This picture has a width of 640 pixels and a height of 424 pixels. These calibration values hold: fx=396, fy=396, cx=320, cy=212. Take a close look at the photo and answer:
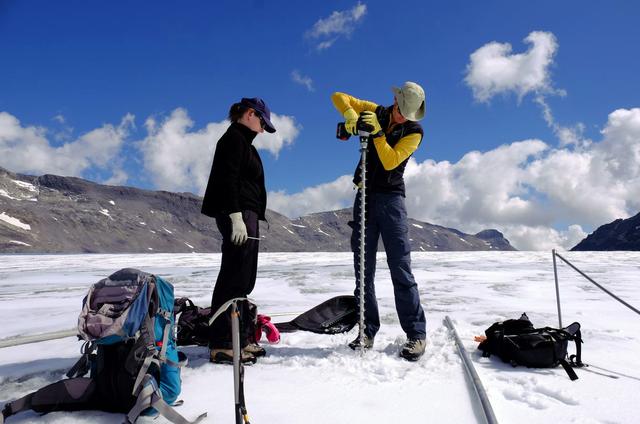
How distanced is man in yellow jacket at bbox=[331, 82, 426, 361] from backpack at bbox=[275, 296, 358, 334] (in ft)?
0.76

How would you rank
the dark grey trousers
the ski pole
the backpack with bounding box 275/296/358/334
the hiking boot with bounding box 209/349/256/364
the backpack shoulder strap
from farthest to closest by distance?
1. the backpack with bounding box 275/296/358/334
2. the dark grey trousers
3. the hiking boot with bounding box 209/349/256/364
4. the backpack shoulder strap
5. the ski pole

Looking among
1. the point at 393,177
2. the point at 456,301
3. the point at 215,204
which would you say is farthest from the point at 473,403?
the point at 456,301

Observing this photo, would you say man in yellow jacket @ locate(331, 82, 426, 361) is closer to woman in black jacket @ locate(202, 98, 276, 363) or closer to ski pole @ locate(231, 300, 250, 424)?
woman in black jacket @ locate(202, 98, 276, 363)

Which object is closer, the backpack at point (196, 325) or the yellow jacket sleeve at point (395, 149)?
the yellow jacket sleeve at point (395, 149)

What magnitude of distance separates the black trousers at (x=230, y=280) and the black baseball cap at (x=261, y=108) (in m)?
0.84

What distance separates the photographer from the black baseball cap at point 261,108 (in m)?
3.51

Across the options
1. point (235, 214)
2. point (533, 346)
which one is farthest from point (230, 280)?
point (533, 346)

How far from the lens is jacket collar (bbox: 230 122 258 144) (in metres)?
3.46

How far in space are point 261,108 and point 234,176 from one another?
76cm

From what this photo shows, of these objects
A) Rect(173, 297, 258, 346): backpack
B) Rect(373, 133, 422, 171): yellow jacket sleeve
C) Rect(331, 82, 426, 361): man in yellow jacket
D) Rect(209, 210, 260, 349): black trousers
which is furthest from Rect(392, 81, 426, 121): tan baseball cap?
Rect(173, 297, 258, 346): backpack

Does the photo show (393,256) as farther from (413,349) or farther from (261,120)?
(261,120)

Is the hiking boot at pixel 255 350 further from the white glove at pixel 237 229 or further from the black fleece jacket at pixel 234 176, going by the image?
the black fleece jacket at pixel 234 176

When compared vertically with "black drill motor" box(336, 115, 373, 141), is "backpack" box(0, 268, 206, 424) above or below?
below


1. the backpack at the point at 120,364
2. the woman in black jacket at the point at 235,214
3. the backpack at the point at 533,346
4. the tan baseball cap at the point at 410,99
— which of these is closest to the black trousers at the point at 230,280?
the woman in black jacket at the point at 235,214
